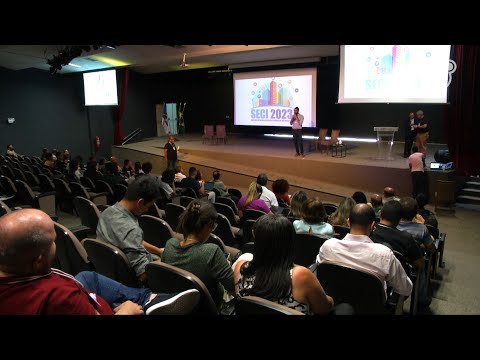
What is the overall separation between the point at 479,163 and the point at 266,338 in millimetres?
7930

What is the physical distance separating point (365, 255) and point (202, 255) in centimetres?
106

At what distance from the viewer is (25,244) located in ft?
4.72

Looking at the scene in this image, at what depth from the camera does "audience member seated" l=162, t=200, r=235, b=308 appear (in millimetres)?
2031

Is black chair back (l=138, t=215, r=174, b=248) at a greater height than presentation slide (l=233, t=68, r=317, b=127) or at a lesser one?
lesser

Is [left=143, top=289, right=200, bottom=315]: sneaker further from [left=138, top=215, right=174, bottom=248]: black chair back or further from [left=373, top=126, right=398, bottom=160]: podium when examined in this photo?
[left=373, top=126, right=398, bottom=160]: podium

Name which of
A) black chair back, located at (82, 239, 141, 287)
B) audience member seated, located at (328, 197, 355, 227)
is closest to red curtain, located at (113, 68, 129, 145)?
audience member seated, located at (328, 197, 355, 227)

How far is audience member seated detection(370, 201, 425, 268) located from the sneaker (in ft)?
5.47

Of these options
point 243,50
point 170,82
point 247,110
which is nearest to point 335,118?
point 247,110

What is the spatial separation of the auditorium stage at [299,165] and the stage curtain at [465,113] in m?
0.83

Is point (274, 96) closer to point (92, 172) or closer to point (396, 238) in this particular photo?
point (92, 172)

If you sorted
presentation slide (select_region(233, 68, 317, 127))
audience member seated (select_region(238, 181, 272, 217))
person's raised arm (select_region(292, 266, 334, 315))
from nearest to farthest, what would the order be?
person's raised arm (select_region(292, 266, 334, 315)) → audience member seated (select_region(238, 181, 272, 217)) → presentation slide (select_region(233, 68, 317, 127))
